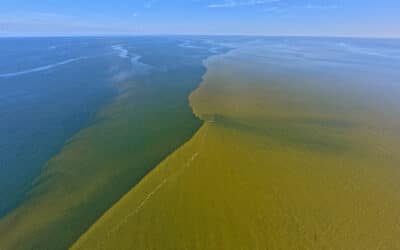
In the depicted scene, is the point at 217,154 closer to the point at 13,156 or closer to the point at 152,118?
the point at 152,118

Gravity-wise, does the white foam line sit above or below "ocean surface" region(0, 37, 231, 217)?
below

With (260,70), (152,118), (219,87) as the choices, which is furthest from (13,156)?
(260,70)

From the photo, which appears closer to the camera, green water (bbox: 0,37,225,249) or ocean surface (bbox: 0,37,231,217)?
green water (bbox: 0,37,225,249)

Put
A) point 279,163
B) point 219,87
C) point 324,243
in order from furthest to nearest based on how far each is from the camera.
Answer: point 219,87 < point 279,163 < point 324,243

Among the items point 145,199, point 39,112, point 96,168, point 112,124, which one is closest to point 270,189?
point 145,199

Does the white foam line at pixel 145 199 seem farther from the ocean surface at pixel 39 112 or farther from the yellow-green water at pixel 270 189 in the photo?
the ocean surface at pixel 39 112

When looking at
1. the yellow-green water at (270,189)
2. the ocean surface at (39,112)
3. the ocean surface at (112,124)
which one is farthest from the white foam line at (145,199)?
the ocean surface at (39,112)

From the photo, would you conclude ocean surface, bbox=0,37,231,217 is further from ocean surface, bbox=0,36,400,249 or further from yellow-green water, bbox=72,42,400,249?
yellow-green water, bbox=72,42,400,249

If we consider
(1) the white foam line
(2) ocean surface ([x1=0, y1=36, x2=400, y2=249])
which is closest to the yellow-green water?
(1) the white foam line
